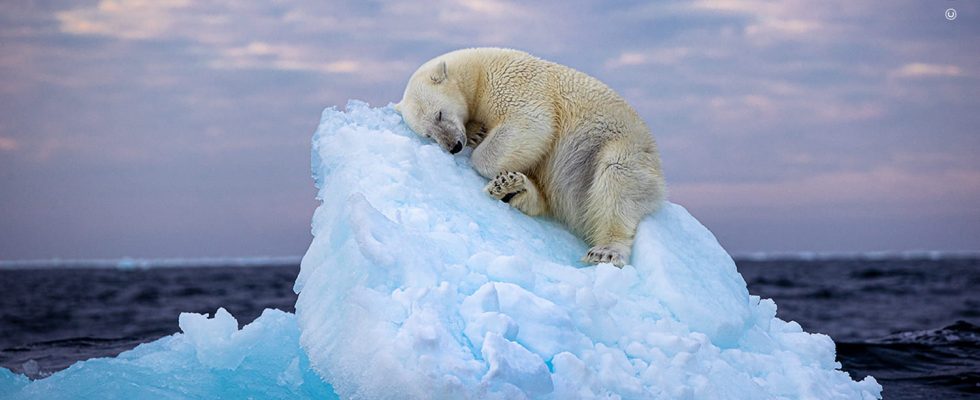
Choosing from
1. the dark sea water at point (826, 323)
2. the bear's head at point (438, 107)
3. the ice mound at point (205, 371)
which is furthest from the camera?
the dark sea water at point (826, 323)

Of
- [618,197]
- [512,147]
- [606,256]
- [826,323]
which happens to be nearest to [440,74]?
[512,147]

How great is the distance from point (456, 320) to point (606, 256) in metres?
1.66

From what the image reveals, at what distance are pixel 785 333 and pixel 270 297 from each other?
32.7 m

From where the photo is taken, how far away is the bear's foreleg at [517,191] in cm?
565

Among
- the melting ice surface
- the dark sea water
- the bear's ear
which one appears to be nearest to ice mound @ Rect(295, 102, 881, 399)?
the melting ice surface

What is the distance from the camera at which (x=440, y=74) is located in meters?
6.11

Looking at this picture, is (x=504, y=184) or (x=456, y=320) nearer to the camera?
(x=456, y=320)

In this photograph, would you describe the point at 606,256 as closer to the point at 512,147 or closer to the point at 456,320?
the point at 512,147

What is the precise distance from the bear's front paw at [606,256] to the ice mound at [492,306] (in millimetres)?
128

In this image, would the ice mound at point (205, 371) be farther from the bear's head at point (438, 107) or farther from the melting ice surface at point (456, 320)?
the bear's head at point (438, 107)

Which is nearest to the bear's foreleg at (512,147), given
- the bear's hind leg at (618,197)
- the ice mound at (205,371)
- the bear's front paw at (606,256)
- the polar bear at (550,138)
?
the polar bear at (550,138)

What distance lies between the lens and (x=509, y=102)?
6.02 metres

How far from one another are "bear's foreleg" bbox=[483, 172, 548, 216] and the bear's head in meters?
0.42

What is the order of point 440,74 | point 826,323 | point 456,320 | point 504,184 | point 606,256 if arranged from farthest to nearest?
point 826,323, point 440,74, point 504,184, point 606,256, point 456,320
